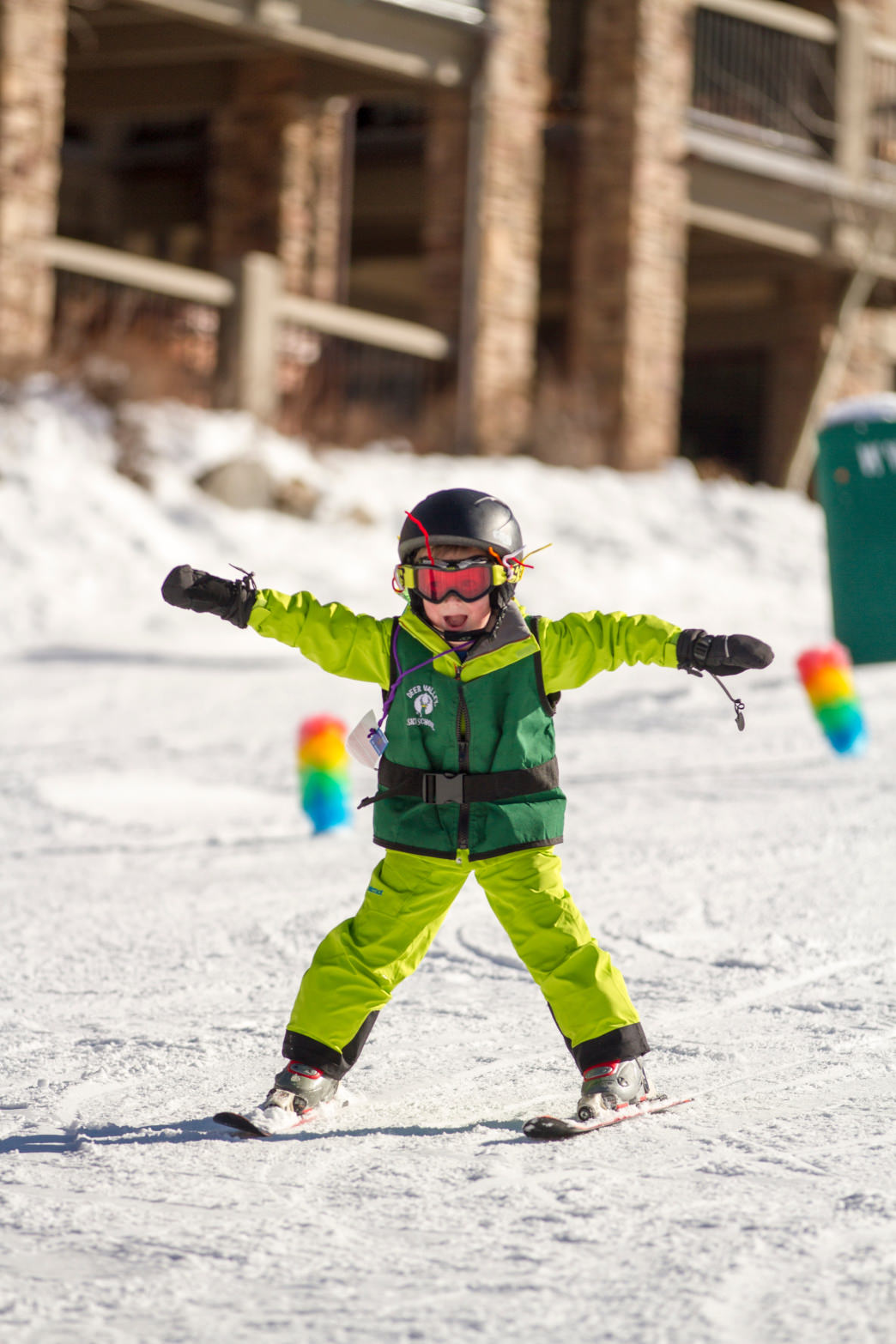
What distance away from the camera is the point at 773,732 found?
8.17m

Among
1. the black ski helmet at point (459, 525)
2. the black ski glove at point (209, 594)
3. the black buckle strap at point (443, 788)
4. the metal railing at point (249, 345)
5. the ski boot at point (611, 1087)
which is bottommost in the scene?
the ski boot at point (611, 1087)

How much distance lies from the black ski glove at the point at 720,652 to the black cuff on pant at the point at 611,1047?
74 centimetres

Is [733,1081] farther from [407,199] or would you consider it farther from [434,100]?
[407,199]

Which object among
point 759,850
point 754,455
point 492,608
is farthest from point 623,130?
point 492,608

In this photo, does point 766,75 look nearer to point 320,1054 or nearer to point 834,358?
point 834,358

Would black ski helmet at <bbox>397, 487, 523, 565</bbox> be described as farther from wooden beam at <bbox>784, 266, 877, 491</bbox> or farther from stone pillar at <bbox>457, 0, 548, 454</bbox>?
wooden beam at <bbox>784, 266, 877, 491</bbox>

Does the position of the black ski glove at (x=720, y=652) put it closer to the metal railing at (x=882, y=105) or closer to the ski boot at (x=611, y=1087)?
the ski boot at (x=611, y=1087)

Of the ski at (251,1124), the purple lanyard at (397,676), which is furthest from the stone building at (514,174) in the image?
the ski at (251,1124)

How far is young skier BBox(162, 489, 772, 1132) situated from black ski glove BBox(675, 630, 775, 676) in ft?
0.11

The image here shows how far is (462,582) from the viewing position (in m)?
3.29

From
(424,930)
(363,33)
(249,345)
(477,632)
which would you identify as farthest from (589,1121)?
(363,33)

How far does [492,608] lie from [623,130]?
47.1 ft

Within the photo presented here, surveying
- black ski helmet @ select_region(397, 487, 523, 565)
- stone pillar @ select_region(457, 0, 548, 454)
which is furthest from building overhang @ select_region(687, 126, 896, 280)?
black ski helmet @ select_region(397, 487, 523, 565)

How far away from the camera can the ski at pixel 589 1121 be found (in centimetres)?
312
